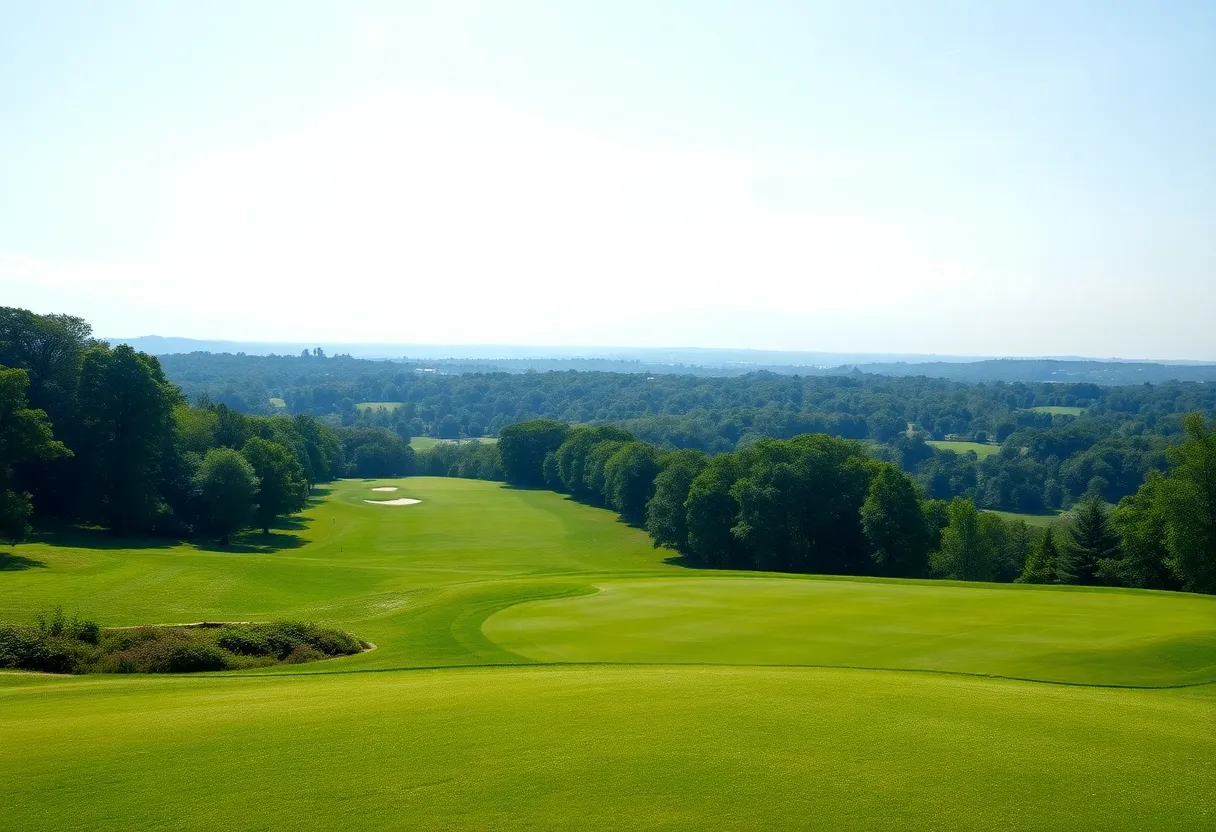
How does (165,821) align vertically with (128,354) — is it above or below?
below

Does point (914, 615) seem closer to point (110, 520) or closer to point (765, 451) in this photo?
point (765, 451)

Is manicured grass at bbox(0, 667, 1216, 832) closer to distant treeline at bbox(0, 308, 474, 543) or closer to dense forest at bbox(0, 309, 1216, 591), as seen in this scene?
dense forest at bbox(0, 309, 1216, 591)

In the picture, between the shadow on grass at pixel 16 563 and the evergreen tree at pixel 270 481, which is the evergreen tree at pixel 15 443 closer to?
the shadow on grass at pixel 16 563

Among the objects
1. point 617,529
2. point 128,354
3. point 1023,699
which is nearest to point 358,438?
point 617,529

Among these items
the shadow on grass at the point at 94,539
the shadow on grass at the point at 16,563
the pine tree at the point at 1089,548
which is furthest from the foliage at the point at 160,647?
the pine tree at the point at 1089,548

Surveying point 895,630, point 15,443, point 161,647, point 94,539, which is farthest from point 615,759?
point 94,539

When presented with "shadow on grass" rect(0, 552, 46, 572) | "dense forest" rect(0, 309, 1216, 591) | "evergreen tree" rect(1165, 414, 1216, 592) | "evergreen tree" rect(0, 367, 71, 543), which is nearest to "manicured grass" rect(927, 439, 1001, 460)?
"dense forest" rect(0, 309, 1216, 591)
